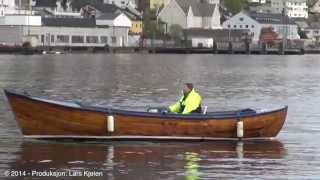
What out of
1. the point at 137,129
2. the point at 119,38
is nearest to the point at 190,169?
the point at 137,129

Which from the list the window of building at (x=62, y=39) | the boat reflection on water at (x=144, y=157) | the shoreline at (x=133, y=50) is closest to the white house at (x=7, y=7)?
the window of building at (x=62, y=39)

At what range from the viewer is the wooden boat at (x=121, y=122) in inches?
891

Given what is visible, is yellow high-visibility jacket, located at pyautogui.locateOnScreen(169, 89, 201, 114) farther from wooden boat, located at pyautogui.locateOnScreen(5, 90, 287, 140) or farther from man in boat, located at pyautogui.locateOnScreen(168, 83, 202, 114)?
wooden boat, located at pyautogui.locateOnScreen(5, 90, 287, 140)

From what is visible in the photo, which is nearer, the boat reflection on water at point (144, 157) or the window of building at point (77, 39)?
the boat reflection on water at point (144, 157)

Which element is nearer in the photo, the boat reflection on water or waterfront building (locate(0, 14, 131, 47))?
the boat reflection on water

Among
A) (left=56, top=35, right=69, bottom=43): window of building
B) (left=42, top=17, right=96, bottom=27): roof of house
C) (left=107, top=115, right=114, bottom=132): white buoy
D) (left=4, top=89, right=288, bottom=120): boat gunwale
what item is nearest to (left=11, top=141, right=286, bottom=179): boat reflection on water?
(left=107, top=115, right=114, bottom=132): white buoy

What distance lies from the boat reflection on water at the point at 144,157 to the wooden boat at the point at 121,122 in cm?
32

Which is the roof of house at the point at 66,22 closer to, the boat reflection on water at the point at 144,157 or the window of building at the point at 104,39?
the window of building at the point at 104,39

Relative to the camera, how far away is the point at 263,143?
2517 cm

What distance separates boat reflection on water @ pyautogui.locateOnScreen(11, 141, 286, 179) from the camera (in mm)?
19578

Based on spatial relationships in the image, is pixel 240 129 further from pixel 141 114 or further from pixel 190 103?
pixel 141 114

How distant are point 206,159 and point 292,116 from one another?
15660 mm

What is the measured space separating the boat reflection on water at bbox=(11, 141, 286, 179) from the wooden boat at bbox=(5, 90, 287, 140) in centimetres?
32

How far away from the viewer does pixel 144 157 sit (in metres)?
21.7
